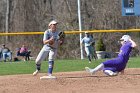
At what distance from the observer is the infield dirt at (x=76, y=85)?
36.3ft

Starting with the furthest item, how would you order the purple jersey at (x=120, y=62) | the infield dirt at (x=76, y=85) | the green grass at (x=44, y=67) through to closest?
the green grass at (x=44, y=67), the purple jersey at (x=120, y=62), the infield dirt at (x=76, y=85)

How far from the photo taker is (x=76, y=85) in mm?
11969

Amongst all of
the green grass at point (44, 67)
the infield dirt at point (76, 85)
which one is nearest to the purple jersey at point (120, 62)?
the infield dirt at point (76, 85)

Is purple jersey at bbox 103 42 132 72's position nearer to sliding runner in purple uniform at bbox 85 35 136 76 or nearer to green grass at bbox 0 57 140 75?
sliding runner in purple uniform at bbox 85 35 136 76

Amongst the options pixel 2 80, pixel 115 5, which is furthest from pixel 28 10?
pixel 2 80

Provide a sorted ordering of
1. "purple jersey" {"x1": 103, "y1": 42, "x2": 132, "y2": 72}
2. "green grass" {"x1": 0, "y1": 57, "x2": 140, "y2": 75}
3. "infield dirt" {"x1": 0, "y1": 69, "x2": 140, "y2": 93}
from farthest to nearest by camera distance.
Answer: "green grass" {"x1": 0, "y1": 57, "x2": 140, "y2": 75} → "purple jersey" {"x1": 103, "y1": 42, "x2": 132, "y2": 72} → "infield dirt" {"x1": 0, "y1": 69, "x2": 140, "y2": 93}

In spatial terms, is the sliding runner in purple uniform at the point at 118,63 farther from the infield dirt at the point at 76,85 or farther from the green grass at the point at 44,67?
the green grass at the point at 44,67

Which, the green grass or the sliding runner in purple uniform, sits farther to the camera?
the green grass

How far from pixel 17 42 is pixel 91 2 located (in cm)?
832

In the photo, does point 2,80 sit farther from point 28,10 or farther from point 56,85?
point 28,10

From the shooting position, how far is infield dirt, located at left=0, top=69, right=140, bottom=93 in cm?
1107

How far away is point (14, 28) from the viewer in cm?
4669

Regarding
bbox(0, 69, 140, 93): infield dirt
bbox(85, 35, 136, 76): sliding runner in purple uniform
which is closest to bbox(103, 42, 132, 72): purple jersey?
bbox(85, 35, 136, 76): sliding runner in purple uniform

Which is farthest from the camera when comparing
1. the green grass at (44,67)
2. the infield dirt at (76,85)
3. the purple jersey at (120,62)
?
the green grass at (44,67)
